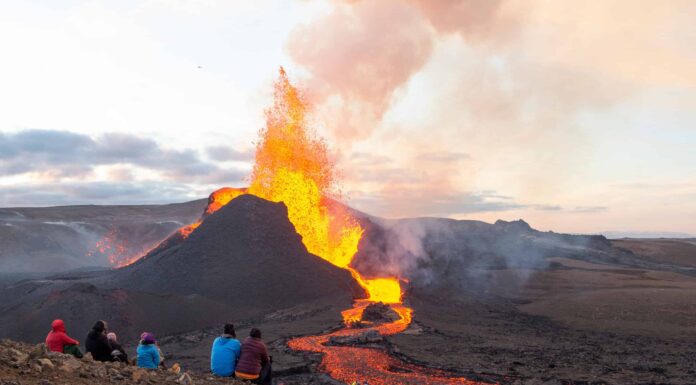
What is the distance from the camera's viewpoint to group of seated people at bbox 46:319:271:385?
1045cm

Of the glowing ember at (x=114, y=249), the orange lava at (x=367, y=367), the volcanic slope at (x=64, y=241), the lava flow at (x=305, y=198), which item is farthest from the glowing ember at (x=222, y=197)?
the glowing ember at (x=114, y=249)

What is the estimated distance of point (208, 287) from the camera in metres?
32.7

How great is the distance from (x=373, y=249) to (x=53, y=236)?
235 ft

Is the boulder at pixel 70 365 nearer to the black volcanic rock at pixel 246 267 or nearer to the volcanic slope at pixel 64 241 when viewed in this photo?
the black volcanic rock at pixel 246 267

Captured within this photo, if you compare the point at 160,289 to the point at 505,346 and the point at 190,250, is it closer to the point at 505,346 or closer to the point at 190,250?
the point at 190,250

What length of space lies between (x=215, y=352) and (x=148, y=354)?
4.37 feet

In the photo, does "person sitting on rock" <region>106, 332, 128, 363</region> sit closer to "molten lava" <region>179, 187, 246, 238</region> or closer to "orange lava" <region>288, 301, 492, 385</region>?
"orange lava" <region>288, 301, 492, 385</region>

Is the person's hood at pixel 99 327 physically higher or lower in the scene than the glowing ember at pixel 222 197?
lower

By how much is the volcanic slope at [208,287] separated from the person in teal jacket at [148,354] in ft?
55.9

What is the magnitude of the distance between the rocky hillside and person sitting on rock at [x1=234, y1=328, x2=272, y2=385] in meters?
1.88

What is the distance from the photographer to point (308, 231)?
142ft

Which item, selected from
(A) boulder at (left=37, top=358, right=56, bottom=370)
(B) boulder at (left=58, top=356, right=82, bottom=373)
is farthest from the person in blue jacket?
(A) boulder at (left=37, top=358, right=56, bottom=370)

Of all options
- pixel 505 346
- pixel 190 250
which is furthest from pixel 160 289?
pixel 505 346

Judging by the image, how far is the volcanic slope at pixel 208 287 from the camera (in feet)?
87.6
